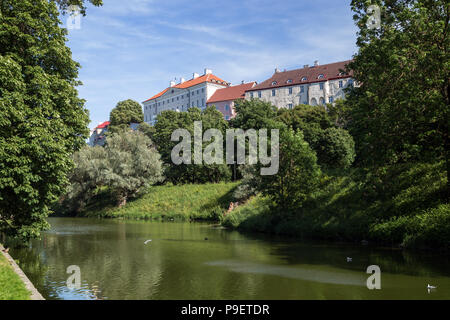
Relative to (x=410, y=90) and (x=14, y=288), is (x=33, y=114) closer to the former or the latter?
(x=14, y=288)

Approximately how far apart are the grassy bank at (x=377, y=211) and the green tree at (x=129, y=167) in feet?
93.0

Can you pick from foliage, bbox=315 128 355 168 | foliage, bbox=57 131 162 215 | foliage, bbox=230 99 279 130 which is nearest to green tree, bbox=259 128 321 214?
foliage, bbox=315 128 355 168

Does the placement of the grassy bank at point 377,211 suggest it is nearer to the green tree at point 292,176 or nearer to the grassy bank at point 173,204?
the green tree at point 292,176

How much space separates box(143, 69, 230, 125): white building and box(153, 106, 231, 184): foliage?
115 ft

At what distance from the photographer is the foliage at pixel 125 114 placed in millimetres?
107312

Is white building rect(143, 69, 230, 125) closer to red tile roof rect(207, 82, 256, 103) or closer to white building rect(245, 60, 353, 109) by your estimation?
red tile roof rect(207, 82, 256, 103)

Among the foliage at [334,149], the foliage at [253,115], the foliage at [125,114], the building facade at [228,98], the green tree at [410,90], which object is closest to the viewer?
the green tree at [410,90]

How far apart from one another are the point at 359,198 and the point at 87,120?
69.0 ft

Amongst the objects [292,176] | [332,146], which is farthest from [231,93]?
[292,176]

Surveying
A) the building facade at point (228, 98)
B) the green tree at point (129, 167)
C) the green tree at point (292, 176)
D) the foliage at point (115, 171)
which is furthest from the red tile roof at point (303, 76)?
the green tree at point (292, 176)

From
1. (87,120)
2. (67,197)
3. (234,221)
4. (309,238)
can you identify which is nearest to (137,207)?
(67,197)

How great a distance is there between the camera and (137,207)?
62.1m

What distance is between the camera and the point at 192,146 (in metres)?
71.7
